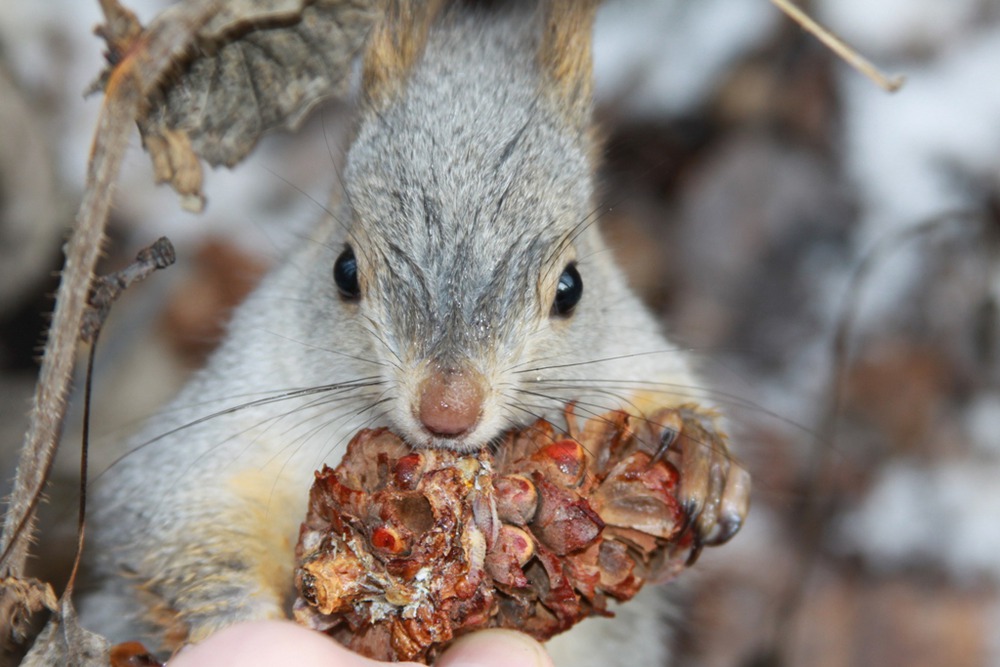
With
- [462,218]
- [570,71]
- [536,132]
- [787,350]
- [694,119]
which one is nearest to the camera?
[462,218]

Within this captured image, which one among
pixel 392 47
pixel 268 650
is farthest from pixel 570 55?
pixel 268 650

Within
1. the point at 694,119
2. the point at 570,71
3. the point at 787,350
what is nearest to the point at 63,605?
the point at 570,71

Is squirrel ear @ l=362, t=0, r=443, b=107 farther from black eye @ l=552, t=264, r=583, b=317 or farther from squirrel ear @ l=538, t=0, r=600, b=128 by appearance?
black eye @ l=552, t=264, r=583, b=317

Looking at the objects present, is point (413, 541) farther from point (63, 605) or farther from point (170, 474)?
point (170, 474)

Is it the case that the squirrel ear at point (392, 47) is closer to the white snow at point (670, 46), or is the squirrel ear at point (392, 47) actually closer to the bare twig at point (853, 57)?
the bare twig at point (853, 57)

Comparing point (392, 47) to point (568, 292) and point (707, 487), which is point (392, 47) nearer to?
point (568, 292)
